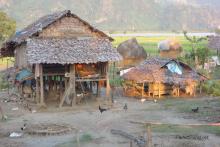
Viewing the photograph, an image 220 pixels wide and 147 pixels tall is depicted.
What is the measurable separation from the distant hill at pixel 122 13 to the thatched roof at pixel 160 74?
8610 cm

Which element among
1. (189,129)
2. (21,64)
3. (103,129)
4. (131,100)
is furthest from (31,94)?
(189,129)

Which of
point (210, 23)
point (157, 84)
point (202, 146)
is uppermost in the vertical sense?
point (210, 23)

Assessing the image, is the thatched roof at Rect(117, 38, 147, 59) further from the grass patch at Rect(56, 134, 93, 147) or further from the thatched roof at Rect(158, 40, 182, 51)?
the grass patch at Rect(56, 134, 93, 147)

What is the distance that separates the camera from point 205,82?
35.6 meters

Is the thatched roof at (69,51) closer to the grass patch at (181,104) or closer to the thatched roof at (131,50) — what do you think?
the grass patch at (181,104)

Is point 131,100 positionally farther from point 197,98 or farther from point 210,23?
point 210,23

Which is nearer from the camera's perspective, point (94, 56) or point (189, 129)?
point (189, 129)

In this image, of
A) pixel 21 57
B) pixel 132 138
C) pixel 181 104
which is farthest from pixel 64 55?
pixel 132 138

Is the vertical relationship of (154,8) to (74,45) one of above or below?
above

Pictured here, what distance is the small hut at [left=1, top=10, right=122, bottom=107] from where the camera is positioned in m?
28.0

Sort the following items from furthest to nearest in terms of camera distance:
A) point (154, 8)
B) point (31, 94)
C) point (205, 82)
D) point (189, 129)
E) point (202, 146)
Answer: point (154, 8) → point (205, 82) → point (31, 94) → point (189, 129) → point (202, 146)

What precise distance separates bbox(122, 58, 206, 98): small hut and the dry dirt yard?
1339 millimetres

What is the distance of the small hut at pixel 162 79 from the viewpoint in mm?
32312

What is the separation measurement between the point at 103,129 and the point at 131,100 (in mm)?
9160
